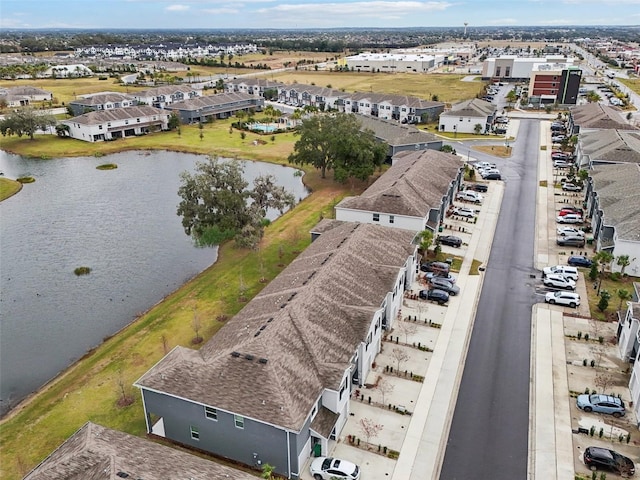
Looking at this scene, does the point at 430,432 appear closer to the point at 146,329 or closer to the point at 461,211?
the point at 146,329

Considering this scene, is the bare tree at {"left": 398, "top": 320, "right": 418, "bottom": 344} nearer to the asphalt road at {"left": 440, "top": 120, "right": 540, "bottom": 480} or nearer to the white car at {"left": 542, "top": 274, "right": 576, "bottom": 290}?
the asphalt road at {"left": 440, "top": 120, "right": 540, "bottom": 480}

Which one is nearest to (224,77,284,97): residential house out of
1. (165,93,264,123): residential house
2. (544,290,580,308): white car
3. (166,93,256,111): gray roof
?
(165,93,264,123): residential house

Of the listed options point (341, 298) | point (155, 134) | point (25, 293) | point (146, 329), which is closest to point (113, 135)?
point (155, 134)

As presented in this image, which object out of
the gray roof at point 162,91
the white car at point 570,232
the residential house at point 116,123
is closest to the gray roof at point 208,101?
the residential house at point 116,123

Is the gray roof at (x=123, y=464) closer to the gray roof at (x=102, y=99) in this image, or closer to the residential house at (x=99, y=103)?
the residential house at (x=99, y=103)

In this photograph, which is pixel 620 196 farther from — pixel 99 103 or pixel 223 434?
pixel 99 103

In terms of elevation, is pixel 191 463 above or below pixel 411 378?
above
